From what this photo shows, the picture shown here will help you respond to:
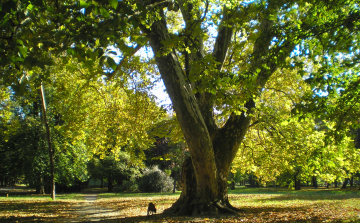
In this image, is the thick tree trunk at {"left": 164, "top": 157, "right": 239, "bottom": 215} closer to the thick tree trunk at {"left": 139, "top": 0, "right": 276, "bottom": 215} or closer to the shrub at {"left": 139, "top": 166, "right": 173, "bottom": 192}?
the thick tree trunk at {"left": 139, "top": 0, "right": 276, "bottom": 215}

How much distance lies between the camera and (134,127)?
36.3 feet

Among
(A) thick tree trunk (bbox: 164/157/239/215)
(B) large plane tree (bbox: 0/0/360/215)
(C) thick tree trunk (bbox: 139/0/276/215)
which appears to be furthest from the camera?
(A) thick tree trunk (bbox: 164/157/239/215)

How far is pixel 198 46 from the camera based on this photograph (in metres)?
7.65

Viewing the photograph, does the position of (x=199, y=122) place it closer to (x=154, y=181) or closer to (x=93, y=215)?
(x=93, y=215)

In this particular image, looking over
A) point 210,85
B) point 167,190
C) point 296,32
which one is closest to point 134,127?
point 210,85

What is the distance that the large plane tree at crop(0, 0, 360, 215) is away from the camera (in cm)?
375

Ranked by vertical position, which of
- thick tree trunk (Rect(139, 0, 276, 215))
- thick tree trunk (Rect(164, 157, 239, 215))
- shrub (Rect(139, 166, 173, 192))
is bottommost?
shrub (Rect(139, 166, 173, 192))

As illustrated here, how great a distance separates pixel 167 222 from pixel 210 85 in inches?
146

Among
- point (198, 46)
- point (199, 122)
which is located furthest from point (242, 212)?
point (198, 46)

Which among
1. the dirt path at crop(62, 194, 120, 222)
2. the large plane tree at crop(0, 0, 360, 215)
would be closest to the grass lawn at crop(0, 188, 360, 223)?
the dirt path at crop(62, 194, 120, 222)

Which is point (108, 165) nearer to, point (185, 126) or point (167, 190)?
point (167, 190)

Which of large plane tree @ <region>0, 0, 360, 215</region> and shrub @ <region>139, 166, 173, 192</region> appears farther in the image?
shrub @ <region>139, 166, 173, 192</region>

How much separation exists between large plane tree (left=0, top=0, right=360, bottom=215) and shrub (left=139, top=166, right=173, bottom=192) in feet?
68.4

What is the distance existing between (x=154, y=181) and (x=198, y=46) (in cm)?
2318
